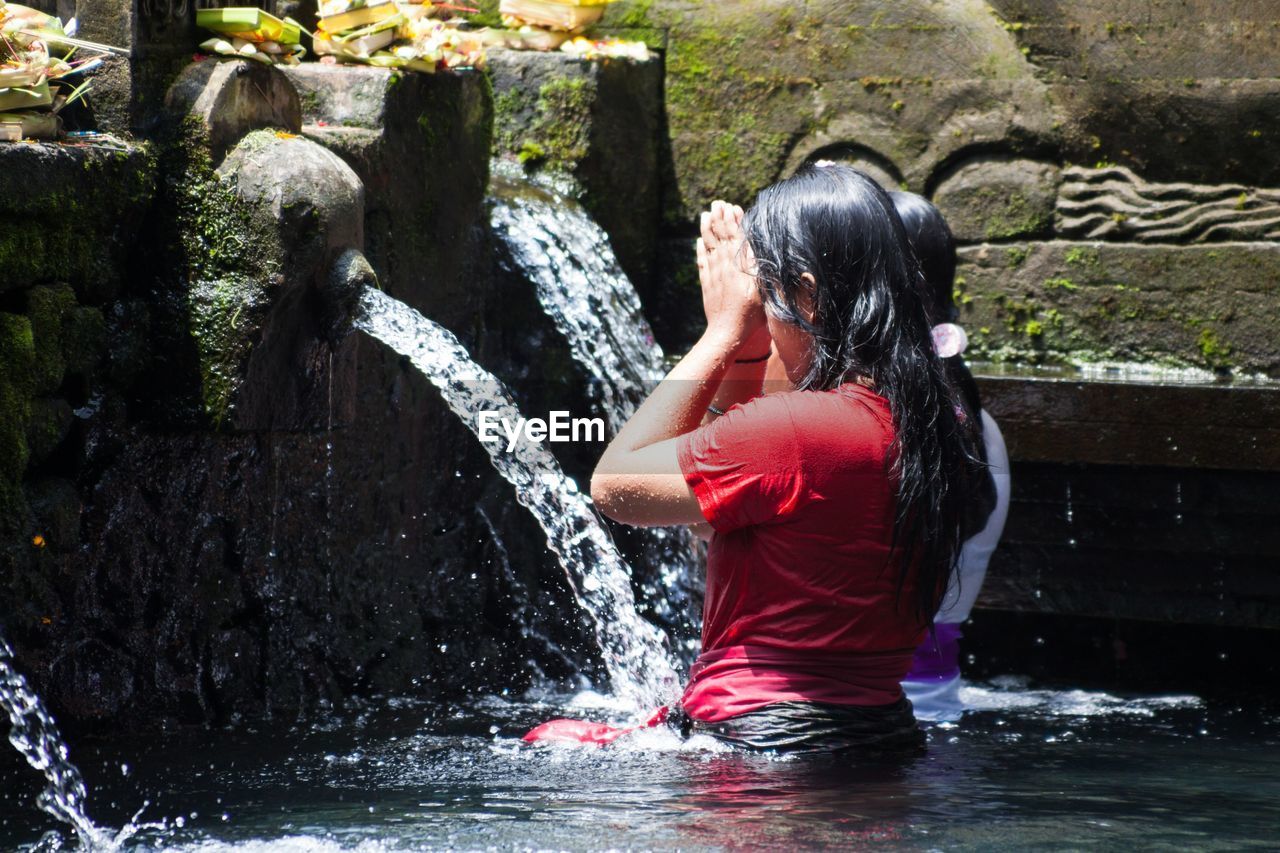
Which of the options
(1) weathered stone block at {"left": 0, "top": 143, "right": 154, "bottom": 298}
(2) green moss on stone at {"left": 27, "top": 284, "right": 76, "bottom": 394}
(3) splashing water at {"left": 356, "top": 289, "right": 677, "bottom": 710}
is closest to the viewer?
(1) weathered stone block at {"left": 0, "top": 143, "right": 154, "bottom": 298}

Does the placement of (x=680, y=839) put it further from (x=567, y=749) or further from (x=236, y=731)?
(x=236, y=731)

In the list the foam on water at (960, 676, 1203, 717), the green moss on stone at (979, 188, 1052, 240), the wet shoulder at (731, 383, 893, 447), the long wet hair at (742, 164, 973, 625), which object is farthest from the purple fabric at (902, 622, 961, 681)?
the green moss on stone at (979, 188, 1052, 240)

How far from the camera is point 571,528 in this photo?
12.4 feet

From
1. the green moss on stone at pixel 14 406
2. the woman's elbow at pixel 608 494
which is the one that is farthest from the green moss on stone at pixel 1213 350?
the green moss on stone at pixel 14 406

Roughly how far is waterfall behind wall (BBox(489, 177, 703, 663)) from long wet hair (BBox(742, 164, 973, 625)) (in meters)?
2.45

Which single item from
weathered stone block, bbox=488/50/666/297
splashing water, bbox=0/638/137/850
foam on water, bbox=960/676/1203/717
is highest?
weathered stone block, bbox=488/50/666/297

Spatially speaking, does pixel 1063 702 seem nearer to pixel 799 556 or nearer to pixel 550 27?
pixel 799 556

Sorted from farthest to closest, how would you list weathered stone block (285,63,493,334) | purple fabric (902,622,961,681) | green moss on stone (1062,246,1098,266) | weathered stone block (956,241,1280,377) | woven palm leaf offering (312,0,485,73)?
green moss on stone (1062,246,1098,266)
weathered stone block (956,241,1280,377)
woven palm leaf offering (312,0,485,73)
weathered stone block (285,63,493,334)
purple fabric (902,622,961,681)

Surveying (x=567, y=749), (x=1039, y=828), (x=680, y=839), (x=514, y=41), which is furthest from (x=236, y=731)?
(x=514, y=41)

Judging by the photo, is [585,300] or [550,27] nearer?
[585,300]

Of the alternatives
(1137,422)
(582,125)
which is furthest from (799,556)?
(582,125)

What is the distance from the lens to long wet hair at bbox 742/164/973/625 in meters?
2.30

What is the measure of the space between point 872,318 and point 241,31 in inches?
72.0

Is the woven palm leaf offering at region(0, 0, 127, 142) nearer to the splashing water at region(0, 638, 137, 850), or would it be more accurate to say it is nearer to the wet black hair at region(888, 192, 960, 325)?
the splashing water at region(0, 638, 137, 850)
